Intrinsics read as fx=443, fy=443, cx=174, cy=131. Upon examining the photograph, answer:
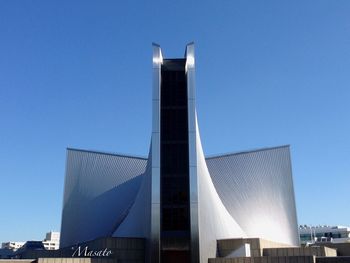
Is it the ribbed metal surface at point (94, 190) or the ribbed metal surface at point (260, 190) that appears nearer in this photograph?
the ribbed metal surface at point (260, 190)

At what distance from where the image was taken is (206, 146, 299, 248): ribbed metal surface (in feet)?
117

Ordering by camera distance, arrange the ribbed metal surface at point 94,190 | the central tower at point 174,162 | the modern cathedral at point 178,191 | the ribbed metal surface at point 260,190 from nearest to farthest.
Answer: the central tower at point 174,162 → the modern cathedral at point 178,191 → the ribbed metal surface at point 260,190 → the ribbed metal surface at point 94,190

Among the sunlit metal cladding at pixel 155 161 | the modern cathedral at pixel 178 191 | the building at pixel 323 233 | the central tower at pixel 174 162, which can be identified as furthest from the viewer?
the building at pixel 323 233

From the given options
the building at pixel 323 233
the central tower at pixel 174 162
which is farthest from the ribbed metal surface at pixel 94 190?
the building at pixel 323 233

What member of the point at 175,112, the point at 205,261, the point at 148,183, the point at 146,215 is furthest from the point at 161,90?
the point at 205,261

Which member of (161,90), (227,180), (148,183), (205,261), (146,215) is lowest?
(205,261)

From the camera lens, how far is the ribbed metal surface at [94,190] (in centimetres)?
3581

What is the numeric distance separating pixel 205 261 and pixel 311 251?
7193 mm

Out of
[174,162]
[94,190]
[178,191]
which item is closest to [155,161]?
[174,162]

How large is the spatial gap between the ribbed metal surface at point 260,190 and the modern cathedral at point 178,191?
9 centimetres

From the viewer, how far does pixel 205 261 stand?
2311 cm

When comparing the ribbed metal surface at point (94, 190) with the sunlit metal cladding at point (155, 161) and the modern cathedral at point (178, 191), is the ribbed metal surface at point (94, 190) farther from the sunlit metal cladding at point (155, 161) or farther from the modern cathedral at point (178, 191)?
the sunlit metal cladding at point (155, 161)

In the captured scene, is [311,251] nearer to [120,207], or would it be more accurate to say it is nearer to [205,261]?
[205,261]

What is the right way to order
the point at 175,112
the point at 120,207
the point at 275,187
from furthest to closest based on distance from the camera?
the point at 275,187
the point at 120,207
the point at 175,112
